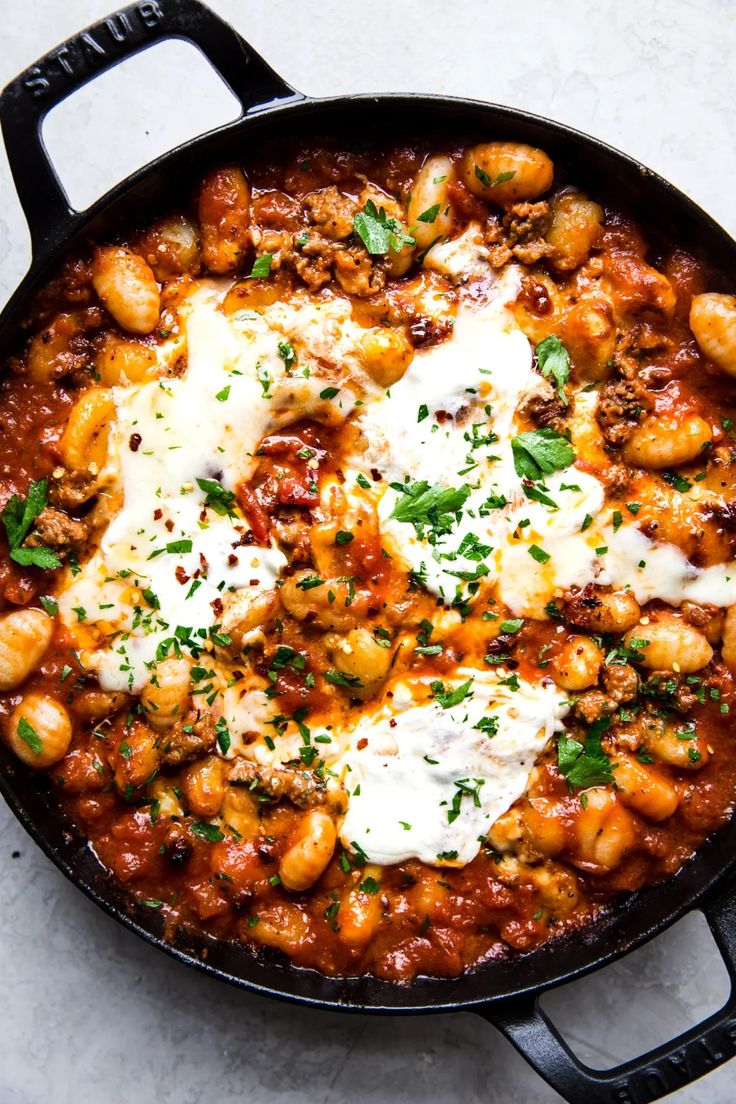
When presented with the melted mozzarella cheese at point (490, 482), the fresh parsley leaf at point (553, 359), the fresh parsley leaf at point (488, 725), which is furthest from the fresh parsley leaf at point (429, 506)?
the fresh parsley leaf at point (488, 725)

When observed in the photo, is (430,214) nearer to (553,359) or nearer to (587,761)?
(553,359)

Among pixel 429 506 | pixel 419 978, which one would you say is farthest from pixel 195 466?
pixel 419 978

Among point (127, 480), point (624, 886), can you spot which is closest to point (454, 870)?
point (624, 886)

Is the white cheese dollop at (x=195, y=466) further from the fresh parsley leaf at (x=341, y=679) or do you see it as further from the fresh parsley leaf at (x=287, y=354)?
the fresh parsley leaf at (x=341, y=679)

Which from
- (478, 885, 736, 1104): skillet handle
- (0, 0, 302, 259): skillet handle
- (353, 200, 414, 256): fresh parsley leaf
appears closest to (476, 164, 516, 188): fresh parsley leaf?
(353, 200, 414, 256): fresh parsley leaf

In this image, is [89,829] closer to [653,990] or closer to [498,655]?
[498,655]

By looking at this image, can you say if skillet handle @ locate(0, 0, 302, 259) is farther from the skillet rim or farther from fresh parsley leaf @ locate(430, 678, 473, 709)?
fresh parsley leaf @ locate(430, 678, 473, 709)
